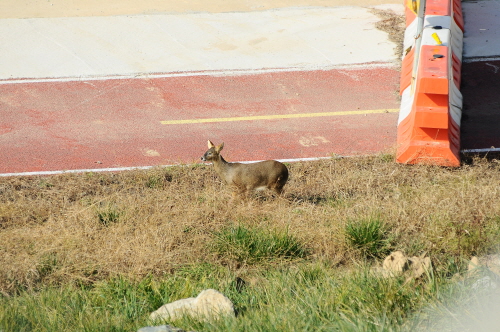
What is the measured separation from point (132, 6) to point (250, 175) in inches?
341

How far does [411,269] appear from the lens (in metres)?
5.96

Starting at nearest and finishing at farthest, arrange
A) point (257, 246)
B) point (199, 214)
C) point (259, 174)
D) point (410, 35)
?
point (257, 246)
point (199, 214)
point (259, 174)
point (410, 35)

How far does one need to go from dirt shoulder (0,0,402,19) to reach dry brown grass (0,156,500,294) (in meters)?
6.92

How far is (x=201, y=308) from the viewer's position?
5590mm

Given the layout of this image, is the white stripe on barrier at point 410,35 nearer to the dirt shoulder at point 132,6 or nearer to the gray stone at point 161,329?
the dirt shoulder at point 132,6

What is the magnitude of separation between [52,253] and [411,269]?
3683 millimetres

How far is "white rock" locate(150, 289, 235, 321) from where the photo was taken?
5516mm

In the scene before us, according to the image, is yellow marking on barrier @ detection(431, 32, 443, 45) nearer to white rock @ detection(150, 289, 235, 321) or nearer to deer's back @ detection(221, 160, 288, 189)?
deer's back @ detection(221, 160, 288, 189)

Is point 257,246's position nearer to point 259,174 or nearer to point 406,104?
point 259,174

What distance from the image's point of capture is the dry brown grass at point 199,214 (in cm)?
666

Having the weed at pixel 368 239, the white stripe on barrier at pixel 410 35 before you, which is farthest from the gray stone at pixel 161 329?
the white stripe on barrier at pixel 410 35

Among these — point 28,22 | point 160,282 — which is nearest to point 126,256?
point 160,282

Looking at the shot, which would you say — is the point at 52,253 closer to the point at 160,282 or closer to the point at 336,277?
the point at 160,282

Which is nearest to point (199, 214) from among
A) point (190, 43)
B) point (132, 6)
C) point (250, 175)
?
point (250, 175)
